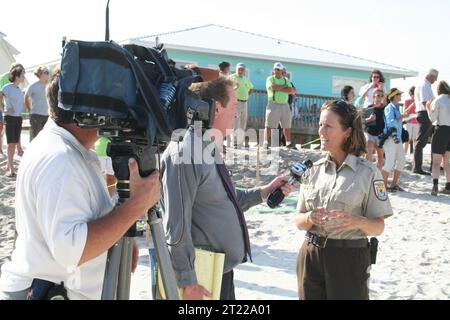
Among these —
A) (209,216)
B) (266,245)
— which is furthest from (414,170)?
(209,216)

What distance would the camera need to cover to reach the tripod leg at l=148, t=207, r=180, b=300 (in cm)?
184

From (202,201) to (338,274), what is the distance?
3.05ft

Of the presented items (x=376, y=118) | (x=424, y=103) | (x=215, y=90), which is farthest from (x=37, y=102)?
(x=424, y=103)

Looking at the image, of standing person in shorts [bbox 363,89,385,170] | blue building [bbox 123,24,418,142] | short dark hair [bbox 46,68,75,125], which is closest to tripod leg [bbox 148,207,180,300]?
short dark hair [bbox 46,68,75,125]

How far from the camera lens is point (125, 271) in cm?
180

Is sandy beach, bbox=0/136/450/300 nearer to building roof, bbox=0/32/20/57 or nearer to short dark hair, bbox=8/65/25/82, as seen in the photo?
short dark hair, bbox=8/65/25/82

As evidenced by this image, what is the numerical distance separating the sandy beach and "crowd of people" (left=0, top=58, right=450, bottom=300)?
1.63 m

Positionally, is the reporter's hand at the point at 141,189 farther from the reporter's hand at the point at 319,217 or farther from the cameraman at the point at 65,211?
the reporter's hand at the point at 319,217

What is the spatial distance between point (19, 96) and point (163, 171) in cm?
753

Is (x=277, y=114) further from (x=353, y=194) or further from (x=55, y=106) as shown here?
(x=55, y=106)

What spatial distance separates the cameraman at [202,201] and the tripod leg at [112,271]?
67cm
